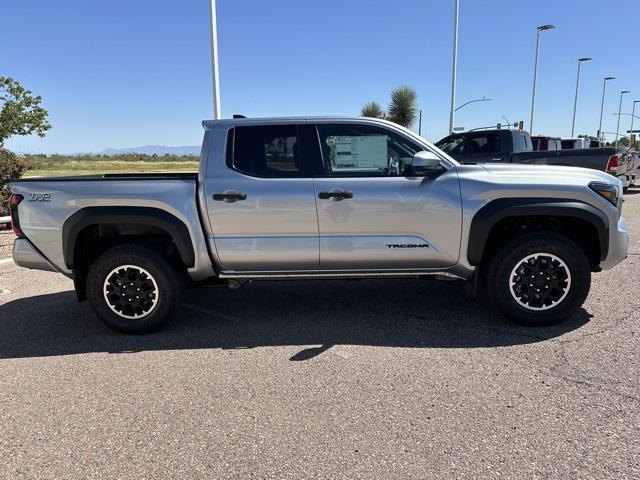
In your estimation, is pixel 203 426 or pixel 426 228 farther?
pixel 426 228

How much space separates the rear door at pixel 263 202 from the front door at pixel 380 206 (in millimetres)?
150

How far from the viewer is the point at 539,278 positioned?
4.23 metres

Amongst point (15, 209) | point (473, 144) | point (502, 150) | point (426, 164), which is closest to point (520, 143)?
point (502, 150)

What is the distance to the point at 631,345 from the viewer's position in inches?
151

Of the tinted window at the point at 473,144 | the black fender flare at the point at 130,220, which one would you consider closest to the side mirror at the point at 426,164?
the black fender flare at the point at 130,220

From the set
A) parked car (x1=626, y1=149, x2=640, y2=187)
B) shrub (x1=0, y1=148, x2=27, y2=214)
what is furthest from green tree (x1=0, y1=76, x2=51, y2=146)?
parked car (x1=626, y1=149, x2=640, y2=187)

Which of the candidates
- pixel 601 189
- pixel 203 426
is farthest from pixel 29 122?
pixel 601 189

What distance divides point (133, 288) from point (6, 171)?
7.42 meters

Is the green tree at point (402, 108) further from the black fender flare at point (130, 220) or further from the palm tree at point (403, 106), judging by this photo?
the black fender flare at point (130, 220)

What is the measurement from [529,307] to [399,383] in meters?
1.67

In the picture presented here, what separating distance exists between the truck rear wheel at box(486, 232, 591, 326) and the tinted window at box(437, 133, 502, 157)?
22.8 ft

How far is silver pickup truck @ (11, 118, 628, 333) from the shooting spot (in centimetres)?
410

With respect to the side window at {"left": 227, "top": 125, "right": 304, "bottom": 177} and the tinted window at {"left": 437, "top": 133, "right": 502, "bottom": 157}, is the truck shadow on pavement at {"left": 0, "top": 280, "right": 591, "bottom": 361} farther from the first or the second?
the tinted window at {"left": 437, "top": 133, "right": 502, "bottom": 157}

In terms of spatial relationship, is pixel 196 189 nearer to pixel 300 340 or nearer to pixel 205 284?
pixel 205 284
